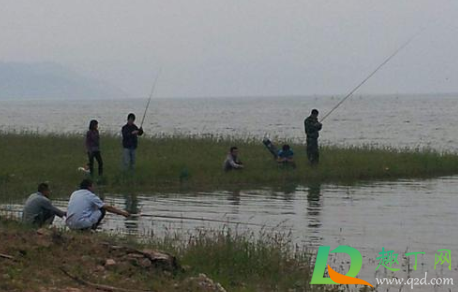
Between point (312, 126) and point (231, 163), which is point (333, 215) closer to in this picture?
point (231, 163)

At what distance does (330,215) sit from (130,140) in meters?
6.17

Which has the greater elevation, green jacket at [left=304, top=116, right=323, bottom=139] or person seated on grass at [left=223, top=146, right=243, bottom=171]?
green jacket at [left=304, top=116, right=323, bottom=139]

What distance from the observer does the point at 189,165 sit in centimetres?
2320

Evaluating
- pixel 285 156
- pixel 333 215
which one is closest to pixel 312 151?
pixel 285 156

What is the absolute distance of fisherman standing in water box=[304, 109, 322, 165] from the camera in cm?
2313

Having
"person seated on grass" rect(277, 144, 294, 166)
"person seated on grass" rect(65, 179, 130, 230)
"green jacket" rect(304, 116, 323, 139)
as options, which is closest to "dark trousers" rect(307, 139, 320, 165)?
"green jacket" rect(304, 116, 323, 139)

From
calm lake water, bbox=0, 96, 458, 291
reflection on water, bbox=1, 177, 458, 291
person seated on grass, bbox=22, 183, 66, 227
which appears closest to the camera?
person seated on grass, bbox=22, 183, 66, 227

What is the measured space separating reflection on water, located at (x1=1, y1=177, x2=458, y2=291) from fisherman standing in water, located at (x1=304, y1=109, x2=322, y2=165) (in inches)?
69.9

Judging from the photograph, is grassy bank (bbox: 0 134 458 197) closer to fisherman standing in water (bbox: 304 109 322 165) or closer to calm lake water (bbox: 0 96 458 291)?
fisherman standing in water (bbox: 304 109 322 165)

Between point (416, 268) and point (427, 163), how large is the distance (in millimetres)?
14641

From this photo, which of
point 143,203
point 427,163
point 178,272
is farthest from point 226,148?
point 178,272

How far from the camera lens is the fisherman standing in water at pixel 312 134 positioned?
23131mm

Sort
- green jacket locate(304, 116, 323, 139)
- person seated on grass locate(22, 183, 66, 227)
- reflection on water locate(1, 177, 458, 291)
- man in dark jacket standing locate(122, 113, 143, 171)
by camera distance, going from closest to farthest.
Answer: person seated on grass locate(22, 183, 66, 227) < reflection on water locate(1, 177, 458, 291) < man in dark jacket standing locate(122, 113, 143, 171) < green jacket locate(304, 116, 323, 139)

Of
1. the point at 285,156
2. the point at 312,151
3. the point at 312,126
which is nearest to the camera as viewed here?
the point at 312,126
